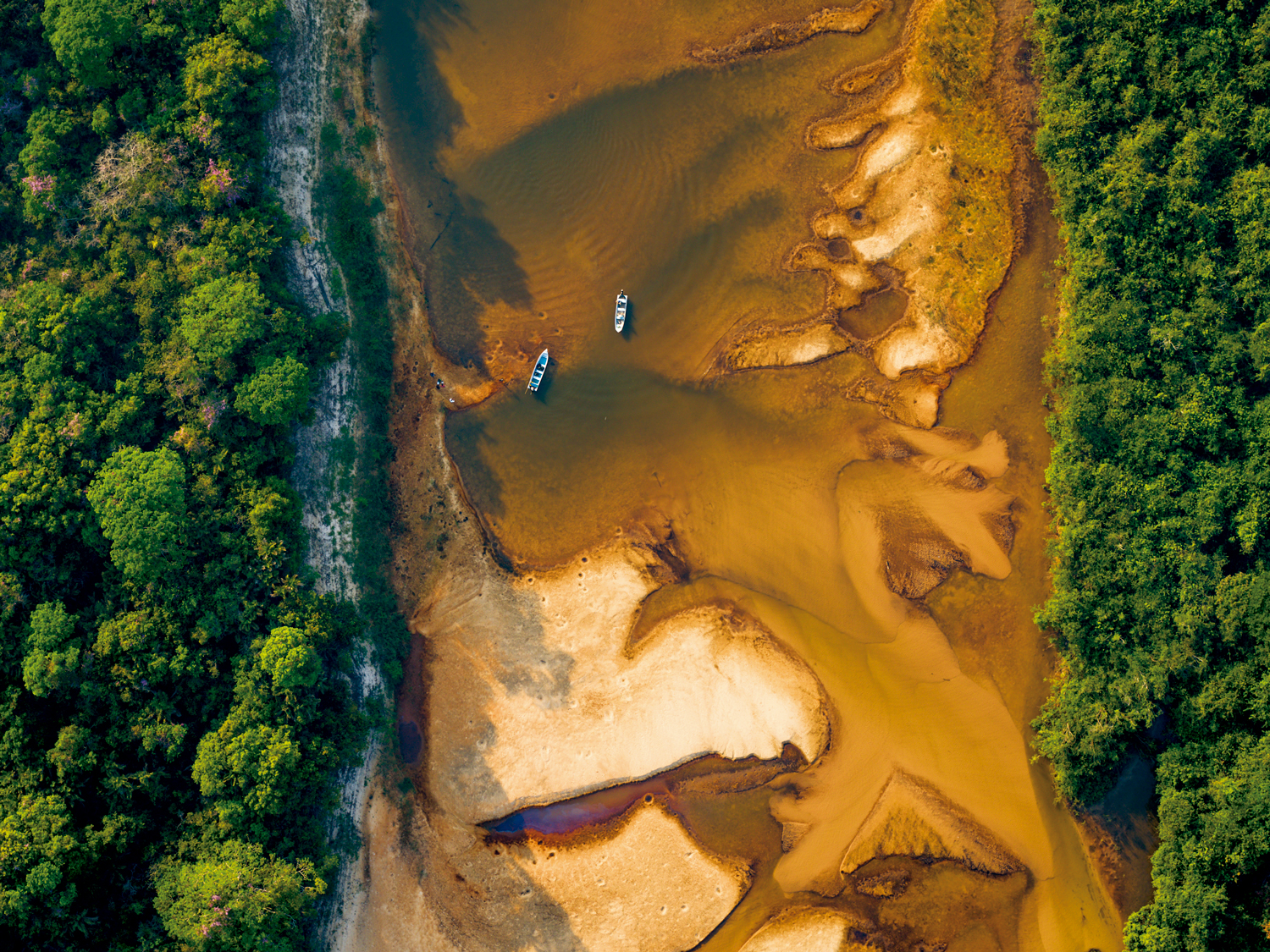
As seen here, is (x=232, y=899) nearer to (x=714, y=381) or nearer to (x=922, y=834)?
(x=922, y=834)

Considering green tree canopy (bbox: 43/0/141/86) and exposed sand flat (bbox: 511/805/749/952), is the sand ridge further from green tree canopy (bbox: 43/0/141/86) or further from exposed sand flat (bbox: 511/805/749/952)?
green tree canopy (bbox: 43/0/141/86)

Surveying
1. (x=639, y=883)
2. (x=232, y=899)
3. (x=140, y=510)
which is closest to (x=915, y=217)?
(x=639, y=883)

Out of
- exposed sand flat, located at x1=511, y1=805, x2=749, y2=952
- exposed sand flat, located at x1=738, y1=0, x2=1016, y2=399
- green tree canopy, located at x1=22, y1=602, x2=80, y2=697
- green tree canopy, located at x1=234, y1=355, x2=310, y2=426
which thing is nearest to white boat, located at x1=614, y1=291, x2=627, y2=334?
exposed sand flat, located at x1=738, y1=0, x2=1016, y2=399

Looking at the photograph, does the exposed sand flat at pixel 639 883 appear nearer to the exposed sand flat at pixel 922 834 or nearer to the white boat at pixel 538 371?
the exposed sand flat at pixel 922 834

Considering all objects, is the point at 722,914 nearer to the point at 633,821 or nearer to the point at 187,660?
the point at 633,821

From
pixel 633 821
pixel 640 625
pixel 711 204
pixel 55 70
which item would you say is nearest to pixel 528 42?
pixel 711 204
